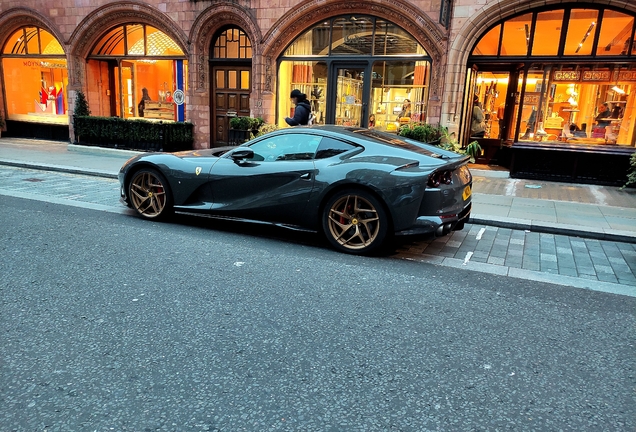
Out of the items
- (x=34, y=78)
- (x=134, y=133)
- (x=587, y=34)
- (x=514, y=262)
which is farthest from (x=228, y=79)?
(x=514, y=262)

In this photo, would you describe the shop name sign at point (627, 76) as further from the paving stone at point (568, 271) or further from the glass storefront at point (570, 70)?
the paving stone at point (568, 271)

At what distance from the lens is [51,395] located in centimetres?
251

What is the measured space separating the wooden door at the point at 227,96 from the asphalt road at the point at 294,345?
1012 centimetres

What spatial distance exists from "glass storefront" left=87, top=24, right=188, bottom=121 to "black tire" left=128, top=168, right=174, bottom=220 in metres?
9.07

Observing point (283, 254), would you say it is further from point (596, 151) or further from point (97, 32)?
point (97, 32)

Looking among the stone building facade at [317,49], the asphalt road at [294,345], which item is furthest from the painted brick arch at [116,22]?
the asphalt road at [294,345]

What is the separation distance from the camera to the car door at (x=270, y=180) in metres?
5.52

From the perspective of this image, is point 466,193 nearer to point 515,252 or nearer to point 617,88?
point 515,252

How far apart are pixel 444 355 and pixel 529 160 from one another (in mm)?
9212

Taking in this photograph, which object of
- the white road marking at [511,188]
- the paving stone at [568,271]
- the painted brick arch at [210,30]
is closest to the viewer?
the paving stone at [568,271]

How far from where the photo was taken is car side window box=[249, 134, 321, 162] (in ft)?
18.6

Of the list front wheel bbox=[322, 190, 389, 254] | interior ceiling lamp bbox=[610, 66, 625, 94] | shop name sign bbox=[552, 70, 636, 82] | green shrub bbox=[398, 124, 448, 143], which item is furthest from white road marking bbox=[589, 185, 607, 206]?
front wheel bbox=[322, 190, 389, 254]

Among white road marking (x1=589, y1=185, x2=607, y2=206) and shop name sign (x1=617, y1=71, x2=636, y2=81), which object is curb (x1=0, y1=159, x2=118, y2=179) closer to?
white road marking (x1=589, y1=185, x2=607, y2=206)

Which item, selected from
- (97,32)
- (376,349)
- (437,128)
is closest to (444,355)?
(376,349)
